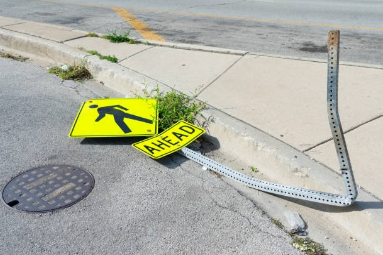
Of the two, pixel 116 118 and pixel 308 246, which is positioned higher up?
pixel 116 118

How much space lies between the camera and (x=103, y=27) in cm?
852

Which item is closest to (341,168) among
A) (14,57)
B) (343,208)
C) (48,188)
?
(343,208)

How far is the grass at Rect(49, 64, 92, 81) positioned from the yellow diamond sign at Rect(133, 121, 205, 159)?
2248mm

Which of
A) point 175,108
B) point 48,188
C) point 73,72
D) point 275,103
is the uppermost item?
point 275,103

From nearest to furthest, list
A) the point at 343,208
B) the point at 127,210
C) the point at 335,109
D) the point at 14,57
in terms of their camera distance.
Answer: the point at 335,109, the point at 343,208, the point at 127,210, the point at 14,57

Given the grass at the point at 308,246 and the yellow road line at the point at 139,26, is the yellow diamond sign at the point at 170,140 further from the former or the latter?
the yellow road line at the point at 139,26

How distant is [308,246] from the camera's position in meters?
2.82

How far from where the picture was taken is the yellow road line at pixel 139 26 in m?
7.48

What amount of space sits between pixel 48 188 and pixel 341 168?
86.6 inches

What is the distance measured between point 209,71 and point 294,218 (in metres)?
2.83

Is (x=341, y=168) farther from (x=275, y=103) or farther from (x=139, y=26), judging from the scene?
(x=139, y=26)

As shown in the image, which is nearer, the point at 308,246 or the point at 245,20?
the point at 308,246

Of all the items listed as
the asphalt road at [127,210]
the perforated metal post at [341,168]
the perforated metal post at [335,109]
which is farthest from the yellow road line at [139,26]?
the perforated metal post at [335,109]

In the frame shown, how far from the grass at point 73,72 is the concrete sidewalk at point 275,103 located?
0.41 feet
